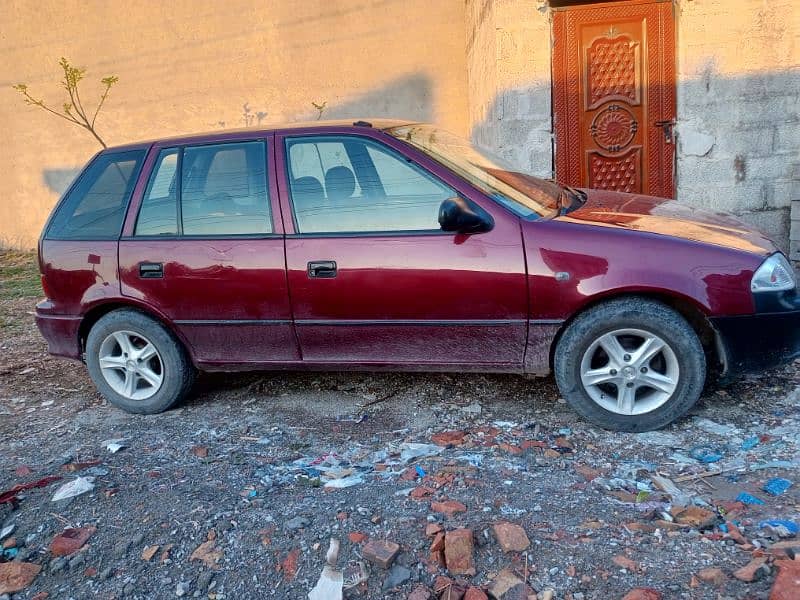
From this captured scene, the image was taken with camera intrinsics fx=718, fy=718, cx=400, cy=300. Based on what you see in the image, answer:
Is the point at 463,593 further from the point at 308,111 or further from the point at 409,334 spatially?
the point at 308,111

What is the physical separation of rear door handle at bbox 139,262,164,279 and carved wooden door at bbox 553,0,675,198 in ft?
15.1

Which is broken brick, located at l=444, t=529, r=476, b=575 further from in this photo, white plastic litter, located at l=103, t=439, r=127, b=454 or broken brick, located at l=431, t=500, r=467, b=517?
white plastic litter, located at l=103, t=439, r=127, b=454

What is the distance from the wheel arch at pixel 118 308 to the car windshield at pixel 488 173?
1.73 m

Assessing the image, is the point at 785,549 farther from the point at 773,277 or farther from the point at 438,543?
the point at 773,277

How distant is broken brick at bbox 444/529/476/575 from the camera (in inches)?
103

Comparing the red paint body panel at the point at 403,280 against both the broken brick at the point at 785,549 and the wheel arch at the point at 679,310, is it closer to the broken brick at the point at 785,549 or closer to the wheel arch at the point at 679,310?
the wheel arch at the point at 679,310

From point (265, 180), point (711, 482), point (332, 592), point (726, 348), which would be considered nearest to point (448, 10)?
point (265, 180)

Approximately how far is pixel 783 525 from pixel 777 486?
1.10 feet

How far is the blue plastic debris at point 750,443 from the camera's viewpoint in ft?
11.4

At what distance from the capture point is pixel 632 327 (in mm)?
3600

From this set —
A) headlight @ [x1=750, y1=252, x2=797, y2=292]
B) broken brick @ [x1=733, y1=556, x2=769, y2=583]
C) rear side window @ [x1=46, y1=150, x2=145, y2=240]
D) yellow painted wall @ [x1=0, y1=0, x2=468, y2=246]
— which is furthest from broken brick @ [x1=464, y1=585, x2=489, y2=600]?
yellow painted wall @ [x1=0, y1=0, x2=468, y2=246]

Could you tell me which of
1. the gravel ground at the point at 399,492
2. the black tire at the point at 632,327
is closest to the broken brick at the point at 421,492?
the gravel ground at the point at 399,492

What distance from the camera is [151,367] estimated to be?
445 centimetres

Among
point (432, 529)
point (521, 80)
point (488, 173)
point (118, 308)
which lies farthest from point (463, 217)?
point (521, 80)
